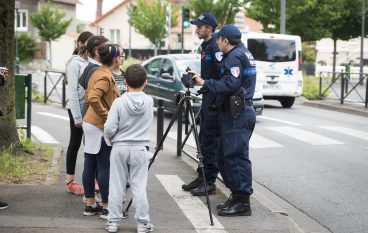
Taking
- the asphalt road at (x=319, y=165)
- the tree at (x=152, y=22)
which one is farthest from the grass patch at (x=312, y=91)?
the tree at (x=152, y=22)

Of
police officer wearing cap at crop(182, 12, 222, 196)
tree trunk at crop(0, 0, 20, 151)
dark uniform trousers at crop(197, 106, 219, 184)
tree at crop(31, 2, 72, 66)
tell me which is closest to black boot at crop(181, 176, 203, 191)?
police officer wearing cap at crop(182, 12, 222, 196)

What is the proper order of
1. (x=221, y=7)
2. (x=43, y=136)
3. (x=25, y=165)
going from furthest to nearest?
(x=221, y=7)
(x=43, y=136)
(x=25, y=165)

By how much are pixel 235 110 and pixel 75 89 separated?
62.5 inches

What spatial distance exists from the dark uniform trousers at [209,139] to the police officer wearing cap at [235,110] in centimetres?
56

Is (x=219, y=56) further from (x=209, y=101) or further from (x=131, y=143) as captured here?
(x=131, y=143)

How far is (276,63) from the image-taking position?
18.7m

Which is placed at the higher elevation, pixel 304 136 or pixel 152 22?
pixel 152 22

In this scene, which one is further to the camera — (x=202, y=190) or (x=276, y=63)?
(x=276, y=63)

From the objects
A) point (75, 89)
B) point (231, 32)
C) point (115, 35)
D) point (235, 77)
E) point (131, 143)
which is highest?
point (115, 35)

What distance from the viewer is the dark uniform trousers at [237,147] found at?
5898mm

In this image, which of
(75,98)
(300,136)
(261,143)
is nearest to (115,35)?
(300,136)

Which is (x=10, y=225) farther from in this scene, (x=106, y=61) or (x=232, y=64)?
(x=232, y=64)

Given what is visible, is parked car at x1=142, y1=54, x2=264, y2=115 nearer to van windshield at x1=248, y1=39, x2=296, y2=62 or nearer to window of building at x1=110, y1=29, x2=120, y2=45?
van windshield at x1=248, y1=39, x2=296, y2=62

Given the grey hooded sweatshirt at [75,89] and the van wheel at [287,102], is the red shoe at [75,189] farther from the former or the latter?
the van wheel at [287,102]
